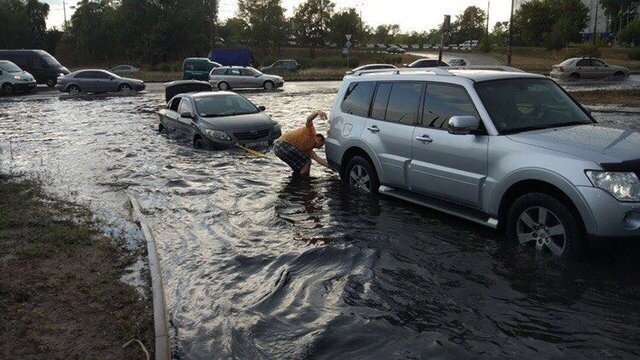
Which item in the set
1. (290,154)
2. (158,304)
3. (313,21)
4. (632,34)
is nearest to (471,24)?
(313,21)

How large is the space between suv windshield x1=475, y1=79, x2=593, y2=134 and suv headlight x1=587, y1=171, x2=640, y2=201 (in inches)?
48.4

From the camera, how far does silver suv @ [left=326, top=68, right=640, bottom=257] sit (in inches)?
210

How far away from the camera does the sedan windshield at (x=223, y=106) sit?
47.1ft

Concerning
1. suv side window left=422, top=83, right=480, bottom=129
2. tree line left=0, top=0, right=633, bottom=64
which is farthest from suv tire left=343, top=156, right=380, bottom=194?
tree line left=0, top=0, right=633, bottom=64

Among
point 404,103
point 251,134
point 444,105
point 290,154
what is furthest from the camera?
point 251,134

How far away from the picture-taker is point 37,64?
37.1 metres

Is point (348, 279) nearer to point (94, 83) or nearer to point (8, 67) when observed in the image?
point (94, 83)

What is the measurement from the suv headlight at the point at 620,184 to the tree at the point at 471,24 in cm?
12967

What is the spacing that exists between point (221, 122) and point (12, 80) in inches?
922

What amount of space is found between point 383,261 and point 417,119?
201 cm

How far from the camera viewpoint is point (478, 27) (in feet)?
429

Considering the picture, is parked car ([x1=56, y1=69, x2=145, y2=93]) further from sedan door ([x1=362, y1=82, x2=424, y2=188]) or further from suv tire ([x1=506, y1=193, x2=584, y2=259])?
suv tire ([x1=506, y1=193, x2=584, y2=259])

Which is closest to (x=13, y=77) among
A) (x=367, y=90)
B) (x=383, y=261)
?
(x=367, y=90)

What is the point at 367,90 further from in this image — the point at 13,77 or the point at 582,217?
the point at 13,77
